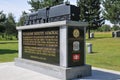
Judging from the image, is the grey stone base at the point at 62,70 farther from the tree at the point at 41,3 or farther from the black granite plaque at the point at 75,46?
the tree at the point at 41,3

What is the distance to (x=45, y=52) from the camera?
10141 mm

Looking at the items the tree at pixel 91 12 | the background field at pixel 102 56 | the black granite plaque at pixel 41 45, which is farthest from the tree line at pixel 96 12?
the black granite plaque at pixel 41 45

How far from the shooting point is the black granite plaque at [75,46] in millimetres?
9000

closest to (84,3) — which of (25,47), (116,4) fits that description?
(116,4)

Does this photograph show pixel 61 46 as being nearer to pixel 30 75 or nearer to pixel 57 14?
pixel 57 14

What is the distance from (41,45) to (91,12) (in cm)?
4158

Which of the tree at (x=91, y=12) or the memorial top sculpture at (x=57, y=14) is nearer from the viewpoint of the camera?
the memorial top sculpture at (x=57, y=14)

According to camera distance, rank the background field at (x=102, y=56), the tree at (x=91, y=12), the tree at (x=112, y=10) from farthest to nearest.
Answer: the tree at (x=91, y=12) → the tree at (x=112, y=10) → the background field at (x=102, y=56)

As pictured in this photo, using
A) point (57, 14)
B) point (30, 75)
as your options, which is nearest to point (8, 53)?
point (30, 75)

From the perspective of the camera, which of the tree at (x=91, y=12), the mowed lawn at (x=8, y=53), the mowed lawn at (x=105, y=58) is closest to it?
the mowed lawn at (x=105, y=58)

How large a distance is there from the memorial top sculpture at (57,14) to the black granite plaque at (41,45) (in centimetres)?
49

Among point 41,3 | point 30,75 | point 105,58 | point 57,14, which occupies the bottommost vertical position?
point 30,75

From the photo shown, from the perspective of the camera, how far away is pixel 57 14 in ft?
32.3

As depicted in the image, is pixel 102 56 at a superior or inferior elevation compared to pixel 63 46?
inferior
